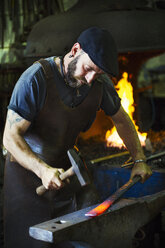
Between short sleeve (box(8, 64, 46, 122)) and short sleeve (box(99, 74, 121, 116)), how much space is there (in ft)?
1.58

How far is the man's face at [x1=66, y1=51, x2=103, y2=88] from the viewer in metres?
1.88

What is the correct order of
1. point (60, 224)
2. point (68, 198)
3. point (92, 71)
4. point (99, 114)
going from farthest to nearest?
point (99, 114) < point (68, 198) < point (92, 71) < point (60, 224)

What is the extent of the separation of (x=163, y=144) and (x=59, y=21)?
2.11m

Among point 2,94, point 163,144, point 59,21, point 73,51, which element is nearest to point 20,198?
point 73,51

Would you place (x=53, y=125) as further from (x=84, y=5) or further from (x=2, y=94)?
(x=2, y=94)

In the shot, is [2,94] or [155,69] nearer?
[2,94]

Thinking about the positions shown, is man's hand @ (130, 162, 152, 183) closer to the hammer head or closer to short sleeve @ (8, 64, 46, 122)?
the hammer head

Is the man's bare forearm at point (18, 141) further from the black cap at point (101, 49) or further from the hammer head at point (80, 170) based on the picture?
the black cap at point (101, 49)

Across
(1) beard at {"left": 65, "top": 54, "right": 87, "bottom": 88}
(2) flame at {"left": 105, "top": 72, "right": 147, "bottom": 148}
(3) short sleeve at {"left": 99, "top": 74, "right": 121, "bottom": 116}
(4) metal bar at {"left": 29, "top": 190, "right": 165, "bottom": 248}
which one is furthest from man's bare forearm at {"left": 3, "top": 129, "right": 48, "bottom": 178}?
(2) flame at {"left": 105, "top": 72, "right": 147, "bottom": 148}

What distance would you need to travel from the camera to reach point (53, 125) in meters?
2.06

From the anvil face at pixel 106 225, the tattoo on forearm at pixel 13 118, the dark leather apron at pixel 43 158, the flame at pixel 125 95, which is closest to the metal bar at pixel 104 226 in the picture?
the anvil face at pixel 106 225

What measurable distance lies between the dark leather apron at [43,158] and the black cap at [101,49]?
0.32 metres

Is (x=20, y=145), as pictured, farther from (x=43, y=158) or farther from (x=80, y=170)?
(x=80, y=170)

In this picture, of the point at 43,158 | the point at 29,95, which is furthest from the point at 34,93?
the point at 43,158
